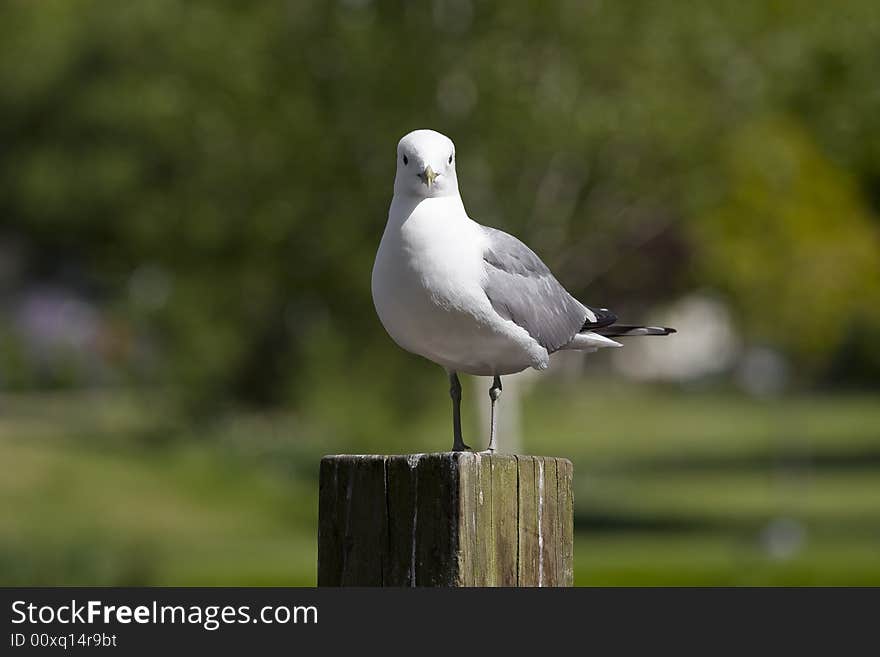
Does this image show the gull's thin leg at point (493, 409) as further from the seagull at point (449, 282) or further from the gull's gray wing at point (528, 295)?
the gull's gray wing at point (528, 295)

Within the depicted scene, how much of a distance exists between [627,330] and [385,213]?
12.5m

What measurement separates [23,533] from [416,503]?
13.1 metres

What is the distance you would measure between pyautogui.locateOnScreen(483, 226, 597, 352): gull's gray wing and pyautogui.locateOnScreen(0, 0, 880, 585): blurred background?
8608 mm

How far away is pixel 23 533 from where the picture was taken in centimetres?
1631

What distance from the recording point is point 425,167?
4492 mm

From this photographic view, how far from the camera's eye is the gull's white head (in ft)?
14.7

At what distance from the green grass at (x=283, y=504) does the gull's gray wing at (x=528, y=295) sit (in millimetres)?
8617

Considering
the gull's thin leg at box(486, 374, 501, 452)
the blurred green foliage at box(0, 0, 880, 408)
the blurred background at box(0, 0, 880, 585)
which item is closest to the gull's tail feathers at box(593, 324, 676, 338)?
the gull's thin leg at box(486, 374, 501, 452)

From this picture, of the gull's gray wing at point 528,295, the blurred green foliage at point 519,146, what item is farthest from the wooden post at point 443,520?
the blurred green foliage at point 519,146

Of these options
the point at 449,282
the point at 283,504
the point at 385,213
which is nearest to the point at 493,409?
the point at 449,282

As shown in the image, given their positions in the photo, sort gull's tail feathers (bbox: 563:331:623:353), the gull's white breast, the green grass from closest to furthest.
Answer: the gull's white breast → gull's tail feathers (bbox: 563:331:623:353) → the green grass

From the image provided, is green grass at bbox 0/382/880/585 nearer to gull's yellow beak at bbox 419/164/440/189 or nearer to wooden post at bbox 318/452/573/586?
gull's yellow beak at bbox 419/164/440/189

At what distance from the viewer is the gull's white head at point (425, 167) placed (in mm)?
4492

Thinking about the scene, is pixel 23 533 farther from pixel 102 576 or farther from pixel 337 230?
pixel 337 230
